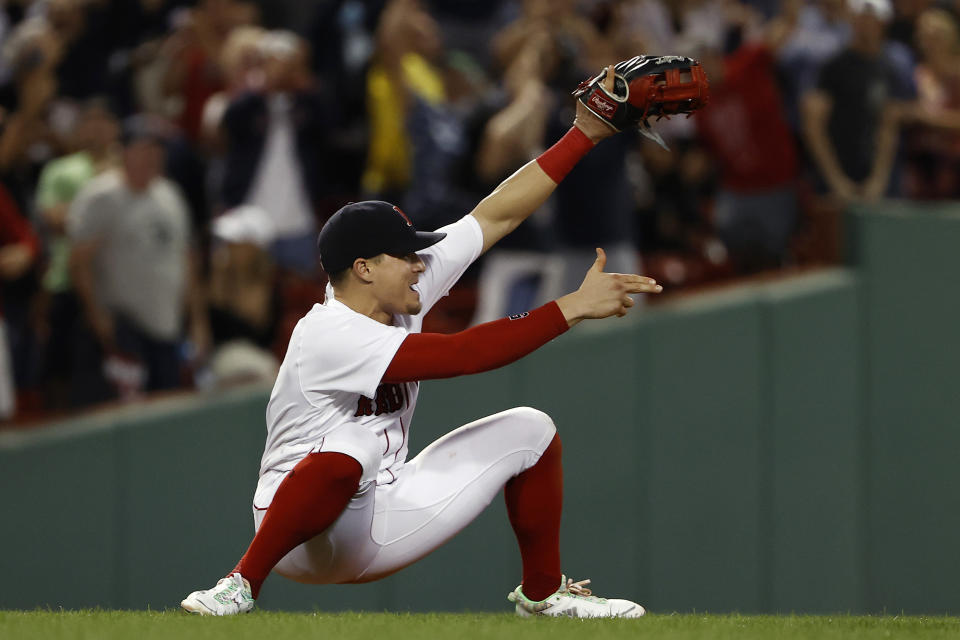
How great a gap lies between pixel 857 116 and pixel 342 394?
3.89m

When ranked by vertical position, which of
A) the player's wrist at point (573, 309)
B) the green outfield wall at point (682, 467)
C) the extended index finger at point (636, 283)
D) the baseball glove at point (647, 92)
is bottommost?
the green outfield wall at point (682, 467)

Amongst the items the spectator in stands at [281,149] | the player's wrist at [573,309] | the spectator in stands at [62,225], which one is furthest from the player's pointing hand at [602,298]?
the spectator in stands at [62,225]

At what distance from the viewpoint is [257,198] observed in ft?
22.2

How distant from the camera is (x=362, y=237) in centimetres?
381

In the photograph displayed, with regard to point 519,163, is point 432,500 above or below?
below

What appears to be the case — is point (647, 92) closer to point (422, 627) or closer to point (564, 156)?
point (564, 156)

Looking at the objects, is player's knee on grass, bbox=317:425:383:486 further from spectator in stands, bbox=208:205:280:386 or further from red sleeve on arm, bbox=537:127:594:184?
spectator in stands, bbox=208:205:280:386

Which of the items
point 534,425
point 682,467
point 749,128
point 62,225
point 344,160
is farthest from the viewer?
point 344,160

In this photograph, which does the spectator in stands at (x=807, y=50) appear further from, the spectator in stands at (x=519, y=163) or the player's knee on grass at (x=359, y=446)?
the player's knee on grass at (x=359, y=446)

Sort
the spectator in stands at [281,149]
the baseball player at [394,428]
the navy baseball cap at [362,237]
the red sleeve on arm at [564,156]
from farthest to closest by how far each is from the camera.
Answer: the spectator in stands at [281,149]
the red sleeve on arm at [564,156]
the navy baseball cap at [362,237]
the baseball player at [394,428]

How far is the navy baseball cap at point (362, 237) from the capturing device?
3814 mm

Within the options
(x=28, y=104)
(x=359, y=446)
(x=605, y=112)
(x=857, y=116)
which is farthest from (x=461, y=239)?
(x=28, y=104)

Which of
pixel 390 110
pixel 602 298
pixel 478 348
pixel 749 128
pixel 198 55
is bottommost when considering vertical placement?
pixel 478 348

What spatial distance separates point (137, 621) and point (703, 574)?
3451mm
